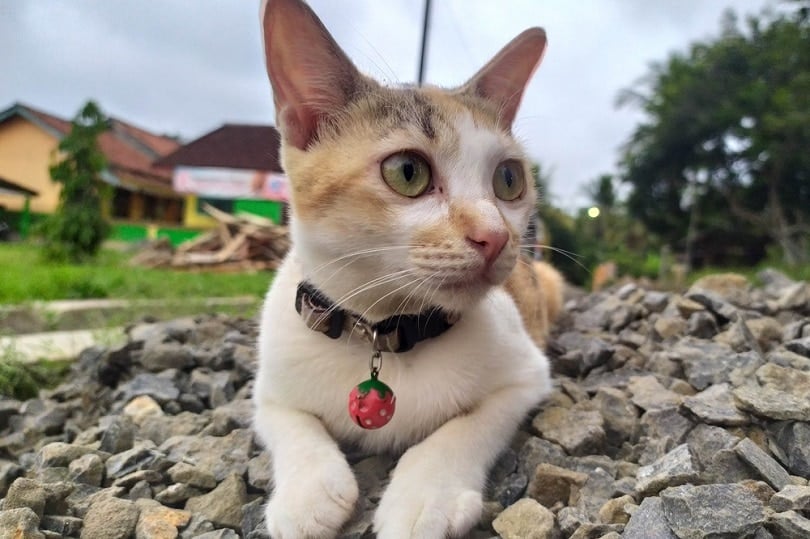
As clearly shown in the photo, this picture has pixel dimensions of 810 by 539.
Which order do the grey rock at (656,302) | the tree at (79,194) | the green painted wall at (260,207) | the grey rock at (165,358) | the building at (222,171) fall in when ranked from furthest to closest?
the building at (222,171) < the green painted wall at (260,207) < the tree at (79,194) < the grey rock at (656,302) < the grey rock at (165,358)

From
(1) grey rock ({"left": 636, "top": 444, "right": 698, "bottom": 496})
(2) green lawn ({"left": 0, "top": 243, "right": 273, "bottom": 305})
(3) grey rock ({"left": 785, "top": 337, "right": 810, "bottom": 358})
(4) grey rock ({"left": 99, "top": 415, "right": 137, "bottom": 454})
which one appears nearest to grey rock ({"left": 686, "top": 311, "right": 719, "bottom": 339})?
(3) grey rock ({"left": 785, "top": 337, "right": 810, "bottom": 358})

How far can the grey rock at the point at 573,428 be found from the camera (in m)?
1.23

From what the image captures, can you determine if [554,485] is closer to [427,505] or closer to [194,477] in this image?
[427,505]

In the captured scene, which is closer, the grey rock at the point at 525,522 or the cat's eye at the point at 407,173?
the grey rock at the point at 525,522

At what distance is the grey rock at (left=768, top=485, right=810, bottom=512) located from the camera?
88 centimetres

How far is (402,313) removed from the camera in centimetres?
125

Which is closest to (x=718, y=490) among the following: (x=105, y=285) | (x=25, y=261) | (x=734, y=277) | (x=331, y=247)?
(x=331, y=247)

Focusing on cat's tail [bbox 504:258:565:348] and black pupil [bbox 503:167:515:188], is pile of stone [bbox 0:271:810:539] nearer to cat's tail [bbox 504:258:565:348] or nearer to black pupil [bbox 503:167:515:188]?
cat's tail [bbox 504:258:565:348]

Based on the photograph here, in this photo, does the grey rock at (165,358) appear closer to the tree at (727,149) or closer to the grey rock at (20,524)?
the grey rock at (20,524)

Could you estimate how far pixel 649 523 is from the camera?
883mm

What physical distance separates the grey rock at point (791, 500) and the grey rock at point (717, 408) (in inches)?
10.3

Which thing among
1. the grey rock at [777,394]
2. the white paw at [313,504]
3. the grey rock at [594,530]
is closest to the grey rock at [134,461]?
the white paw at [313,504]

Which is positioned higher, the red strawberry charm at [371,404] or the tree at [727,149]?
the tree at [727,149]

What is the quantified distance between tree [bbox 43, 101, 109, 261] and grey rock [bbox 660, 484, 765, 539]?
7.24 metres
